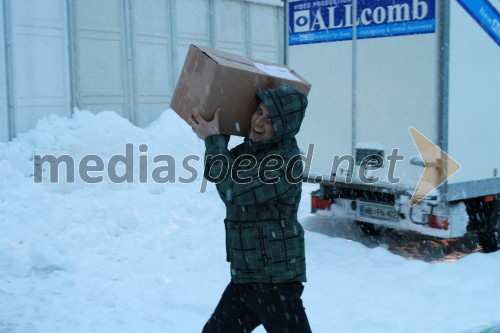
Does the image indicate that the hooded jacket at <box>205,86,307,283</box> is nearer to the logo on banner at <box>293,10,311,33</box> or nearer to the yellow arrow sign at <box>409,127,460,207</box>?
the yellow arrow sign at <box>409,127,460,207</box>

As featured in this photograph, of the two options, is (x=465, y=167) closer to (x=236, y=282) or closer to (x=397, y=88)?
(x=397, y=88)

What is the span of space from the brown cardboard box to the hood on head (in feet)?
0.33

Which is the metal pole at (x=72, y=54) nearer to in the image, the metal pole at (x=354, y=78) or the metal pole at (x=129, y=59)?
the metal pole at (x=129, y=59)

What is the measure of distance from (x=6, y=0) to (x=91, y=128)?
2.53 metres

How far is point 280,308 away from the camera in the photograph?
3.38 metres

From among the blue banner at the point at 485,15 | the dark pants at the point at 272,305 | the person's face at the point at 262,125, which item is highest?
the blue banner at the point at 485,15

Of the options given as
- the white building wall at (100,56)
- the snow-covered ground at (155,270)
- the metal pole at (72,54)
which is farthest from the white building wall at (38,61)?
the snow-covered ground at (155,270)

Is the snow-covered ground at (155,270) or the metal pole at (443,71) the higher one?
the metal pole at (443,71)

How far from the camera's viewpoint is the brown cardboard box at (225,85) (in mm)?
3389

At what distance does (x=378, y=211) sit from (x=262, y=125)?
15.5 feet

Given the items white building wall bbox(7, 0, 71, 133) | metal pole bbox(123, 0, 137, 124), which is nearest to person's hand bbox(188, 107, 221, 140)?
Result: white building wall bbox(7, 0, 71, 133)

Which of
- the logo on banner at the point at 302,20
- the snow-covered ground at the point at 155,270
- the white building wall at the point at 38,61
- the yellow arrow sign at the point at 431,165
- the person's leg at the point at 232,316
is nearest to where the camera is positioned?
the person's leg at the point at 232,316

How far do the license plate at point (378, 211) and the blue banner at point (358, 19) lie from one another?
76.5 inches
